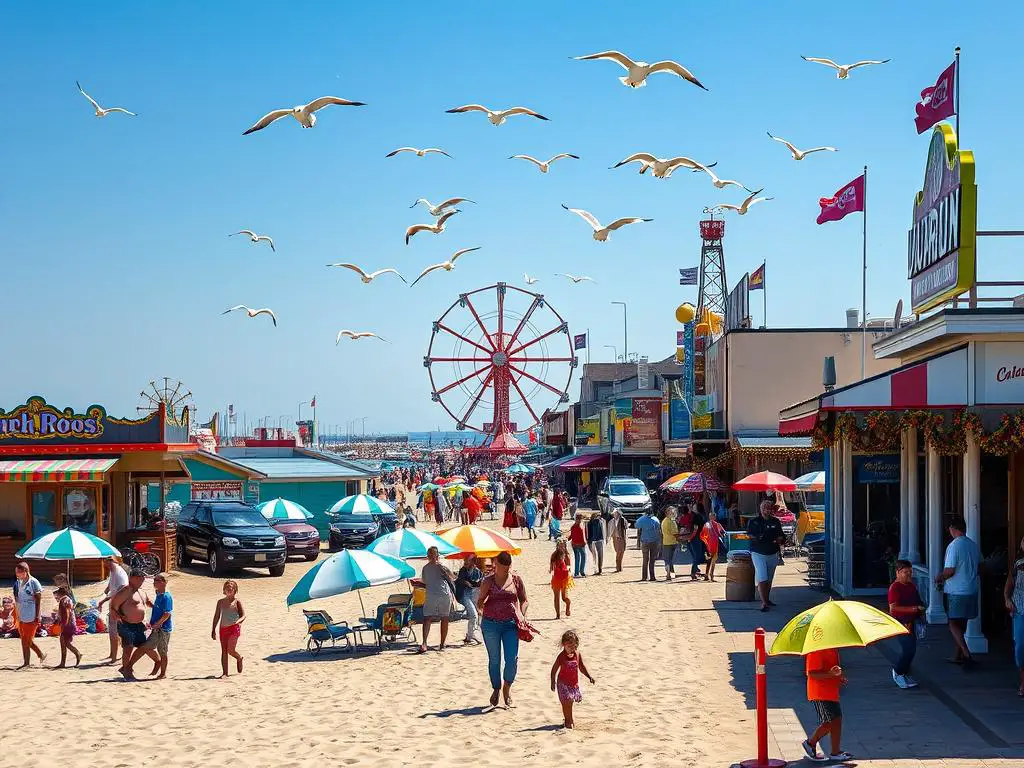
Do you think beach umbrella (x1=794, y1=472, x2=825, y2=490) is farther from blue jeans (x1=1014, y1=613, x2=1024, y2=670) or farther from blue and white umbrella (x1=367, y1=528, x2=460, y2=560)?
blue jeans (x1=1014, y1=613, x2=1024, y2=670)

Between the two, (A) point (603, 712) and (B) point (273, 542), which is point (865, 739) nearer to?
(A) point (603, 712)

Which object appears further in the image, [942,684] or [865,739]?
[942,684]

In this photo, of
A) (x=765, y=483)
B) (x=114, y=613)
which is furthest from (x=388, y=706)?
(x=765, y=483)

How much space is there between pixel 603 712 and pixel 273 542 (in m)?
15.1

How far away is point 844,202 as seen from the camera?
906 inches

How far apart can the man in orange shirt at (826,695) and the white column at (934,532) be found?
579 centimetres

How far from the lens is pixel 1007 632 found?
44.0 ft

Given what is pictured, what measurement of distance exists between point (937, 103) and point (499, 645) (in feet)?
27.9

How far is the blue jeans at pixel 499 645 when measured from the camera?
11.0 m

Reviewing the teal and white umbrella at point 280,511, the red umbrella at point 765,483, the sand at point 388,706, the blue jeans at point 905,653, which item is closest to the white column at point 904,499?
the sand at point 388,706

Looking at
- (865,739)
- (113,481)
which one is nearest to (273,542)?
(113,481)

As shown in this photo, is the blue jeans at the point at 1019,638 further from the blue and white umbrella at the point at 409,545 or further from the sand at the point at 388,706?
the blue and white umbrella at the point at 409,545

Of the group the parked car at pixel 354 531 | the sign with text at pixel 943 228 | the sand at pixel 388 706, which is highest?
the sign with text at pixel 943 228

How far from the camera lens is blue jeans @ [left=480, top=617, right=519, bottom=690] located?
1098cm
